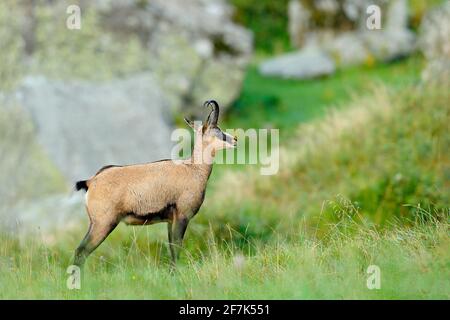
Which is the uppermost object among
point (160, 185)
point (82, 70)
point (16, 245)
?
point (82, 70)

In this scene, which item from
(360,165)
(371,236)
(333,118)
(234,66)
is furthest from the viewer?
(234,66)

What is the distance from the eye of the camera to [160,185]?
630 centimetres

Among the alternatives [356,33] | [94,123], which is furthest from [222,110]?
[356,33]

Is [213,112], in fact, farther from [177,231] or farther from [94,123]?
[94,123]

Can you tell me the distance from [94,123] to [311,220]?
15.4ft

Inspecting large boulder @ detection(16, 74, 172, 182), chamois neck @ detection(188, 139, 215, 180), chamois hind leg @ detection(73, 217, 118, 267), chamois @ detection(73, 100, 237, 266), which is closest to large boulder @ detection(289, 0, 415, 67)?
large boulder @ detection(16, 74, 172, 182)

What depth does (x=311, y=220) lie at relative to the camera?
40.5 ft

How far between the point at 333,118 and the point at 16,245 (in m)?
7.76

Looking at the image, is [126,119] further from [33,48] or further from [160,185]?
[160,185]

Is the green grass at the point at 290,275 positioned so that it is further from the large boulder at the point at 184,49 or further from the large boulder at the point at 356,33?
the large boulder at the point at 356,33

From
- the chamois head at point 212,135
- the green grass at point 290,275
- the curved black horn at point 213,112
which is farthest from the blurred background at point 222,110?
the curved black horn at point 213,112

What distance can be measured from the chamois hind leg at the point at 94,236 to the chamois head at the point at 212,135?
31.4 inches

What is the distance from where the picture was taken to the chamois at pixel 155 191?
19.9 feet
